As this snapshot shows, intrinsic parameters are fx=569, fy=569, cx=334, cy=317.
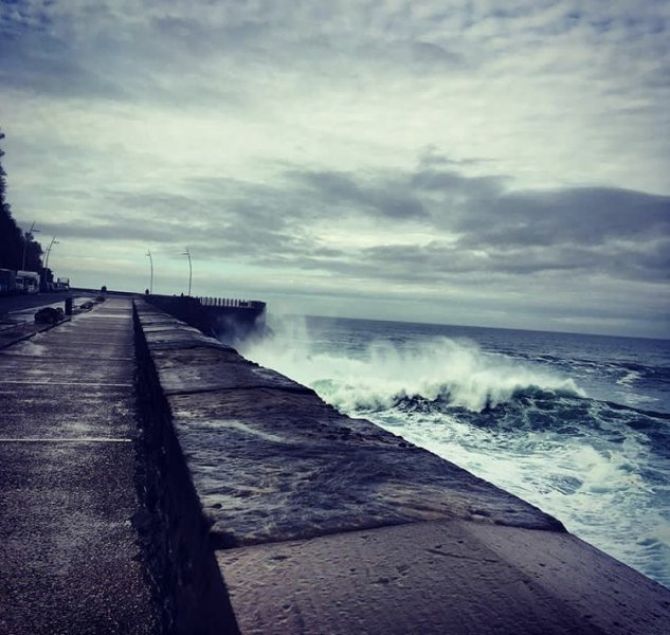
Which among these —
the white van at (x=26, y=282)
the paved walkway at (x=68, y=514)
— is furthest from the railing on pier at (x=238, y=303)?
Result: the paved walkway at (x=68, y=514)

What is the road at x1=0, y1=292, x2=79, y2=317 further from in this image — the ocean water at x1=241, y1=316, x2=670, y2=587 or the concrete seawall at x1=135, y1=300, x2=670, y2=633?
the concrete seawall at x1=135, y1=300, x2=670, y2=633

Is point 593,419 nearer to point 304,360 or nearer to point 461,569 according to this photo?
point 461,569

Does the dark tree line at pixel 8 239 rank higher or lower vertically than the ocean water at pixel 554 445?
higher

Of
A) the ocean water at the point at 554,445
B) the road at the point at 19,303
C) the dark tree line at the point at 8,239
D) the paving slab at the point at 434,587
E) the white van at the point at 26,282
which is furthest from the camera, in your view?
the dark tree line at the point at 8,239

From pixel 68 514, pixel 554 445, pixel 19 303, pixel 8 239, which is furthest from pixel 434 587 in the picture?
pixel 8 239

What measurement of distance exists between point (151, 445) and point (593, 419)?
17931 mm

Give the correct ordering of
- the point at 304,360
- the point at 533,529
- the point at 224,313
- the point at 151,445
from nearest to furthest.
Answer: the point at 533,529, the point at 151,445, the point at 304,360, the point at 224,313

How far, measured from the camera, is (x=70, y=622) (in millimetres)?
1953

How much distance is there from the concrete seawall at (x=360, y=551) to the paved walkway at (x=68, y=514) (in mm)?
187

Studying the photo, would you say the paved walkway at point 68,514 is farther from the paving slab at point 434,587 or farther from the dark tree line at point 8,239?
the dark tree line at point 8,239

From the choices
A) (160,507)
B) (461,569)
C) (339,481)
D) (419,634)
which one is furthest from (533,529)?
(160,507)

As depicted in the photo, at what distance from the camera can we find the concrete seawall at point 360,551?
3.69 ft

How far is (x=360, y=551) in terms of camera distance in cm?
138

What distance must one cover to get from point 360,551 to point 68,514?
2.12 m
